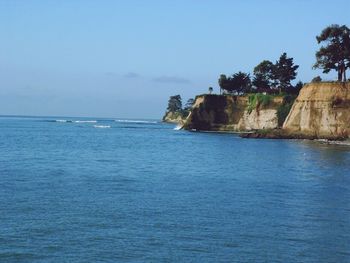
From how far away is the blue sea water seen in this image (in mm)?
18375

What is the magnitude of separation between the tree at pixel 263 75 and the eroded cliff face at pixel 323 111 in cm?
3558

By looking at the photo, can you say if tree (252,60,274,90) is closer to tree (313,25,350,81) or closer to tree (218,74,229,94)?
tree (218,74,229,94)

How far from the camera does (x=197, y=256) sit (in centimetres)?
1792

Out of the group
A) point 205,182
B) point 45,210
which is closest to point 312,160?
point 205,182

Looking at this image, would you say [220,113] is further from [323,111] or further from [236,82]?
[323,111]

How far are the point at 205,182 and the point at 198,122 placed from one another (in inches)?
3497

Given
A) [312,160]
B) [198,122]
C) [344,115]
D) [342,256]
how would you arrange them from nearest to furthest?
[342,256], [312,160], [344,115], [198,122]

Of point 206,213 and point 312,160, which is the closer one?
point 206,213

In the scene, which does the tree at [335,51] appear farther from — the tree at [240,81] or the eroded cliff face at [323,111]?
the tree at [240,81]

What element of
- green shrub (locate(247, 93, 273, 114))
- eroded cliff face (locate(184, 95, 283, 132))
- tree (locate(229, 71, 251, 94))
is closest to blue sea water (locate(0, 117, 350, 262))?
green shrub (locate(247, 93, 273, 114))

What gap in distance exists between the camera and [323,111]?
83000 millimetres

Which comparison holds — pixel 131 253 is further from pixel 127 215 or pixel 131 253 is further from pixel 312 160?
pixel 312 160

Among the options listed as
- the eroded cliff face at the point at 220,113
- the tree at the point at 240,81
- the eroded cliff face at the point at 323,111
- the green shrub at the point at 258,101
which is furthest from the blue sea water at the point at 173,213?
the tree at the point at 240,81

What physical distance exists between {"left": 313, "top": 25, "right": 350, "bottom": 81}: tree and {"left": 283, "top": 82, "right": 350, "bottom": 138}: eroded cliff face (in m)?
4.60
